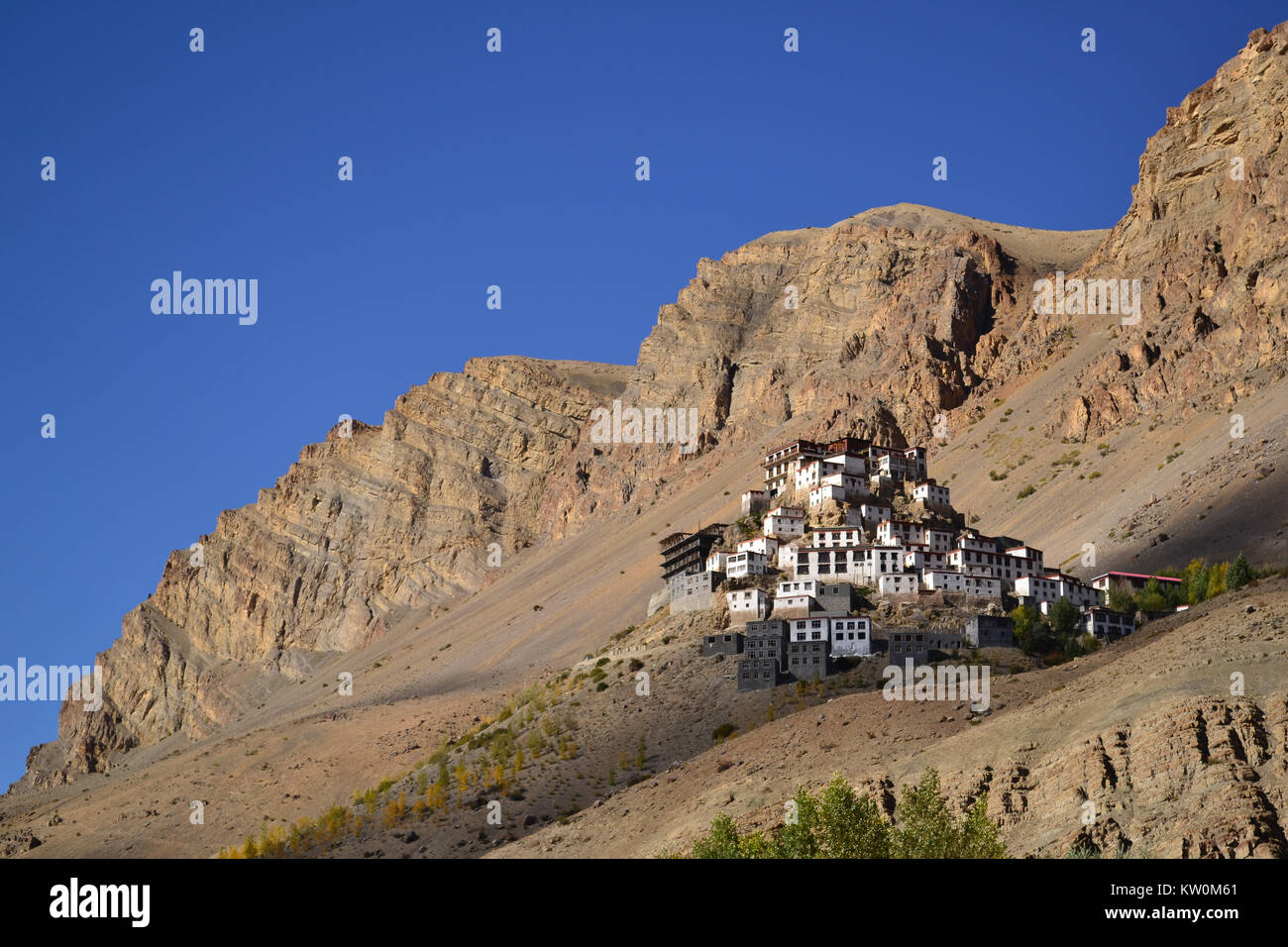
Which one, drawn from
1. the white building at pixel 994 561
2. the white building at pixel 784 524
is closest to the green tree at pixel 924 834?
the white building at pixel 994 561

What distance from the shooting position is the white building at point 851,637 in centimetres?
8769

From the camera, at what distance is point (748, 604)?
96.5m

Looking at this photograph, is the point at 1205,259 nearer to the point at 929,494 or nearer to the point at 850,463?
the point at 929,494

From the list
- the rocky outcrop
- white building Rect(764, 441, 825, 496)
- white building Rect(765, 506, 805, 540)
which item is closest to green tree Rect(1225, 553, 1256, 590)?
white building Rect(765, 506, 805, 540)

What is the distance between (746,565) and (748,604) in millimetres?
4064

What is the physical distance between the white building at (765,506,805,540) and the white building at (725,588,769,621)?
9.12m

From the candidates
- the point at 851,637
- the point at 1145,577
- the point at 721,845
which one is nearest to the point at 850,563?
the point at 851,637

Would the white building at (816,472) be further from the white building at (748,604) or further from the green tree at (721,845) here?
the green tree at (721,845)

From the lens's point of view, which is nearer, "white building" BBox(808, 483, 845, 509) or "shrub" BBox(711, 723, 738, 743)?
"shrub" BBox(711, 723, 738, 743)

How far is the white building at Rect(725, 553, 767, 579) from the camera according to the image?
99.6 meters

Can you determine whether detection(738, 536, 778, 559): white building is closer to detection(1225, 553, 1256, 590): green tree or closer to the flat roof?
the flat roof
